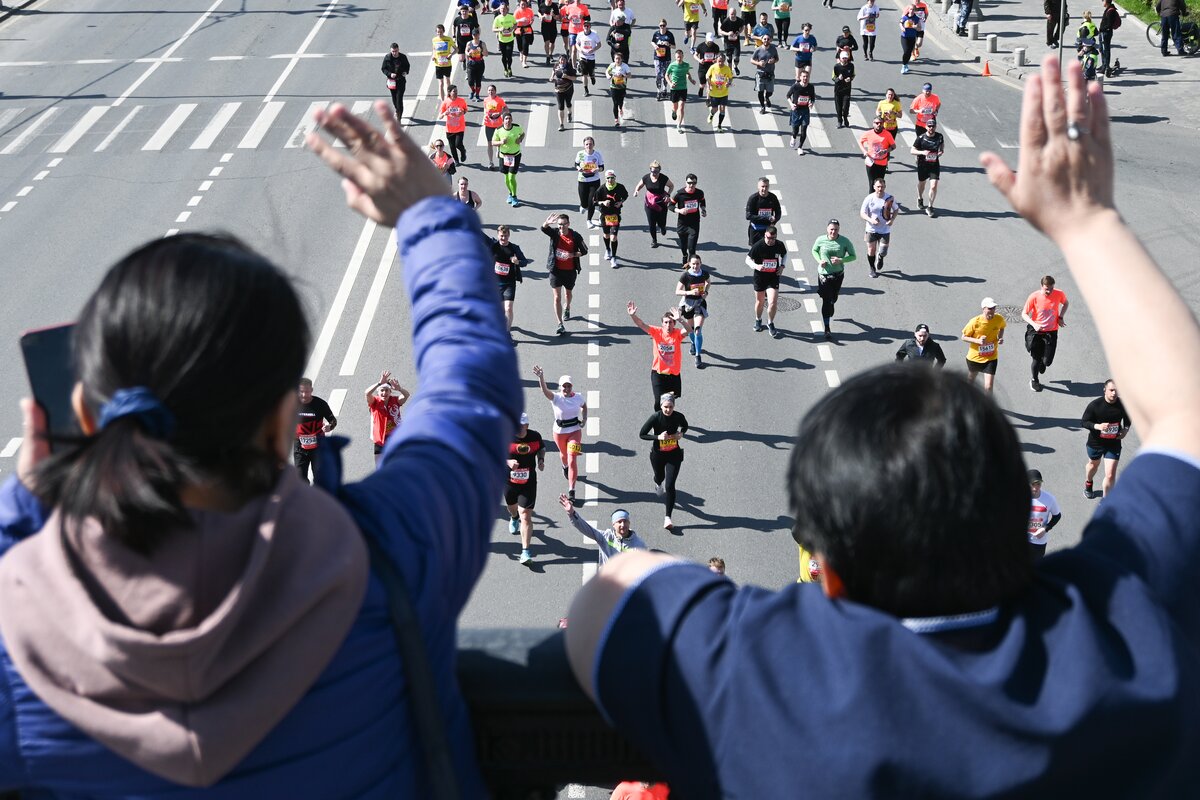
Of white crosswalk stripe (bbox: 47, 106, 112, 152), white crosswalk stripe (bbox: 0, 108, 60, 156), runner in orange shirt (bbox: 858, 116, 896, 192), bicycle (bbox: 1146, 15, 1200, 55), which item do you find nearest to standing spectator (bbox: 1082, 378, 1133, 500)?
runner in orange shirt (bbox: 858, 116, 896, 192)

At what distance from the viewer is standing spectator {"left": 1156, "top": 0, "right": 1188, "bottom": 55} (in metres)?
39.2

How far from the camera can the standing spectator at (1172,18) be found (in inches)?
1545

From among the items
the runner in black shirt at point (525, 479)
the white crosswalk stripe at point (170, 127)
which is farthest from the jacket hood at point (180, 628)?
the white crosswalk stripe at point (170, 127)

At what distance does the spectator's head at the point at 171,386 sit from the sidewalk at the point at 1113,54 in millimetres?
37097

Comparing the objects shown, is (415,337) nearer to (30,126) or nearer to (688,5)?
(30,126)

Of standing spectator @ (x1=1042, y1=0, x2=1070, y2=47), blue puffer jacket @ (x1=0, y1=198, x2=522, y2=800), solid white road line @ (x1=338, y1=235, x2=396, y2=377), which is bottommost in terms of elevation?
solid white road line @ (x1=338, y1=235, x2=396, y2=377)

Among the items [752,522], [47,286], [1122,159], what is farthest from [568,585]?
[1122,159]

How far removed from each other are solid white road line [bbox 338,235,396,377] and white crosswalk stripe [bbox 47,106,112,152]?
11241 millimetres

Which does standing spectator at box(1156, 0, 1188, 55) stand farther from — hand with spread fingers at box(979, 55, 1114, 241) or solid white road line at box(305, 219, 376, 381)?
hand with spread fingers at box(979, 55, 1114, 241)

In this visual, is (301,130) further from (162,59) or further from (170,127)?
(162,59)

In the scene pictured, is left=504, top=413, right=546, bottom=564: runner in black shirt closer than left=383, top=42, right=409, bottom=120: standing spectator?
Yes

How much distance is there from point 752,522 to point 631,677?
17137 millimetres

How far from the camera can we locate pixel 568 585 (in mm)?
17547

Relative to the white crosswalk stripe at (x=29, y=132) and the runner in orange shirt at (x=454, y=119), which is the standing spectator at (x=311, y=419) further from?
the white crosswalk stripe at (x=29, y=132)
